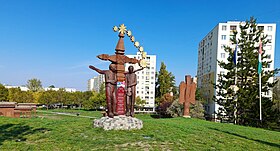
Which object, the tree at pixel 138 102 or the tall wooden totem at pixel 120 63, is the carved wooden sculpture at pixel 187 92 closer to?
the tall wooden totem at pixel 120 63

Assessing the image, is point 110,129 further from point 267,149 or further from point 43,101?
point 43,101

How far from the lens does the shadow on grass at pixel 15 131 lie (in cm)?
770

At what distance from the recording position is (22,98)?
51938 millimetres

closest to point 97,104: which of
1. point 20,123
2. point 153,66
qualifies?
point 153,66

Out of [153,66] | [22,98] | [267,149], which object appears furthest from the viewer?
[153,66]

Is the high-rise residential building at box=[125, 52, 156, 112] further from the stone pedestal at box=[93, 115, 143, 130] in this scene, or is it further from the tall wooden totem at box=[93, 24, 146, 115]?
the stone pedestal at box=[93, 115, 143, 130]

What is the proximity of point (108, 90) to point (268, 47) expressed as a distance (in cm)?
4700

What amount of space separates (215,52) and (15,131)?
4698 centimetres

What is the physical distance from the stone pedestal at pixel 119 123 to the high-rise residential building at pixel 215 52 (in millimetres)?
36576

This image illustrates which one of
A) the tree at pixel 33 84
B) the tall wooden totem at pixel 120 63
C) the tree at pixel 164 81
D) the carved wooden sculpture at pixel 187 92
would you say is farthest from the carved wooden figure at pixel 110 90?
the tree at pixel 33 84

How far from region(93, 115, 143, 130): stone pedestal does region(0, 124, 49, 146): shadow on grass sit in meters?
2.30

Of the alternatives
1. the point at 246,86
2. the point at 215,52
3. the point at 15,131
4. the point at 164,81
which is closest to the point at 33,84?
the point at 164,81


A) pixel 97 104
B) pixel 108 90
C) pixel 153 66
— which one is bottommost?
pixel 97 104

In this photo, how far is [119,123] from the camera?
29.7ft
